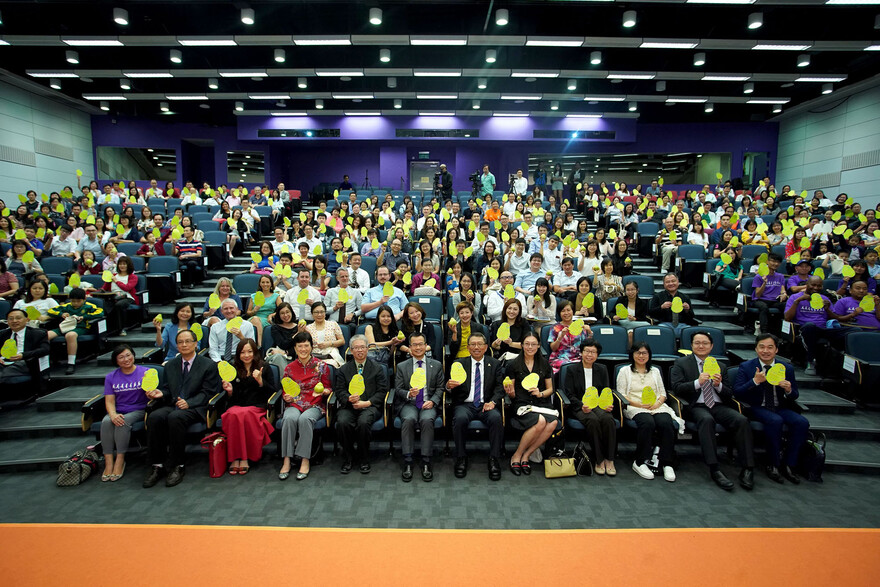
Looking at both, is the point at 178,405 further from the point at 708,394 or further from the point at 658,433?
the point at 708,394

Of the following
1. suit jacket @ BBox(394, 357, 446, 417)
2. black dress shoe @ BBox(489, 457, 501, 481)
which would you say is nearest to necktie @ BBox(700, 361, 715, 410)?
black dress shoe @ BBox(489, 457, 501, 481)

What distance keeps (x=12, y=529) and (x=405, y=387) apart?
2.79m

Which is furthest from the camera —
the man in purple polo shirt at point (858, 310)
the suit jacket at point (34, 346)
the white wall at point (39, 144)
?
the white wall at point (39, 144)

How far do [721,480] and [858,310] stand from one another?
10.2 ft

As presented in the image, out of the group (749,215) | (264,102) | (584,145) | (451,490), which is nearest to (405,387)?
(451,490)

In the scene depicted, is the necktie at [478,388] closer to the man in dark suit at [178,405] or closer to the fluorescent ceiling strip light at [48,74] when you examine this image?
the man in dark suit at [178,405]

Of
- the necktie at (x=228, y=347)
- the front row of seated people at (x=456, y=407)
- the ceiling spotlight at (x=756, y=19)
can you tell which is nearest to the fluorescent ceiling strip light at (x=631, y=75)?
the ceiling spotlight at (x=756, y=19)

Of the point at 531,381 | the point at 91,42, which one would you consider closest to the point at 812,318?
the point at 531,381

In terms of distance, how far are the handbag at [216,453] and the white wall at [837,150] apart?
14.0 meters

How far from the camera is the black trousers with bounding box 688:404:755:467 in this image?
3537mm

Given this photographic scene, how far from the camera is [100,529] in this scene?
2.86 m

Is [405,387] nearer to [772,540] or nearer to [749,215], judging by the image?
[772,540]

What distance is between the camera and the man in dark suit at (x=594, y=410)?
367 centimetres

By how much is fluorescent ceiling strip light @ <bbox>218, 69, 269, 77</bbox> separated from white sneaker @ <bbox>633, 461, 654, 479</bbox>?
1110cm
